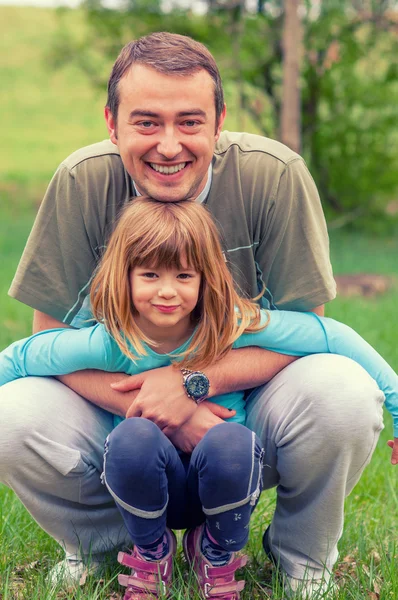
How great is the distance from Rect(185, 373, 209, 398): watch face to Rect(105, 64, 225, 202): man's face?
21.3 inches

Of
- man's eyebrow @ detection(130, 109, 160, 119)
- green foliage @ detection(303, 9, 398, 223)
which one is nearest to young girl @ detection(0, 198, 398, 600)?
man's eyebrow @ detection(130, 109, 160, 119)

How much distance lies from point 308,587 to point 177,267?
1045 millimetres

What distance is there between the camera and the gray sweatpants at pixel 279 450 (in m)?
2.53

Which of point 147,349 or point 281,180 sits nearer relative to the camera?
point 147,349

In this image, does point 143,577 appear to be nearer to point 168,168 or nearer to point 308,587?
point 308,587

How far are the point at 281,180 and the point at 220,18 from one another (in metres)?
8.97

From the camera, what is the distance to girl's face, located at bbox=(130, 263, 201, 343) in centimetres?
255

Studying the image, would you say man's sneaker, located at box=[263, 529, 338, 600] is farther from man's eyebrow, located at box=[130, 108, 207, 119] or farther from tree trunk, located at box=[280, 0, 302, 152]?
tree trunk, located at box=[280, 0, 302, 152]

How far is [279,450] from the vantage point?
2.64 m

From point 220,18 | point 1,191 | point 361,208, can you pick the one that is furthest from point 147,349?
point 1,191

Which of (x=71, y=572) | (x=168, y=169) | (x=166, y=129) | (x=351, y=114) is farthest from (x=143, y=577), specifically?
(x=351, y=114)

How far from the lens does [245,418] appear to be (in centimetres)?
282

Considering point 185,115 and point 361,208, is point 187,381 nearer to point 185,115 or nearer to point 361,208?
point 185,115

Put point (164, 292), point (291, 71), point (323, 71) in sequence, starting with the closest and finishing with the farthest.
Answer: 1. point (164, 292)
2. point (291, 71)
3. point (323, 71)
